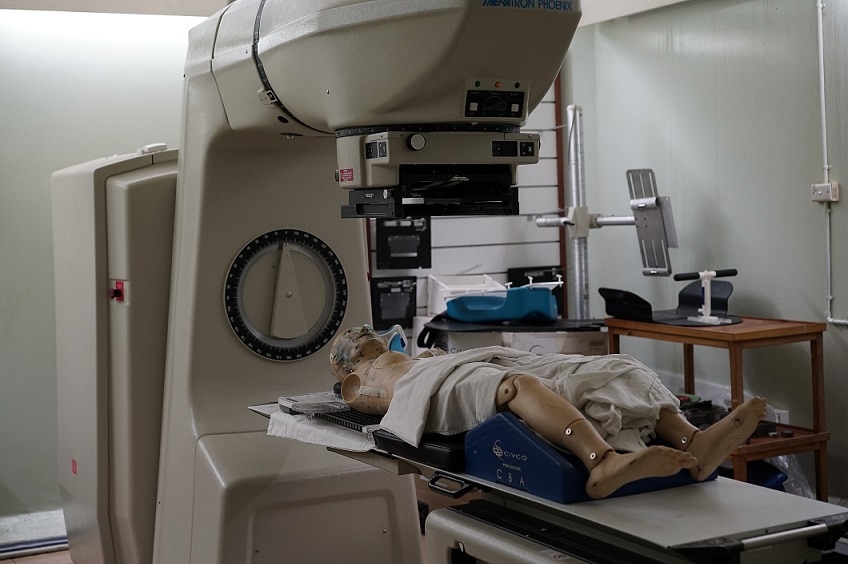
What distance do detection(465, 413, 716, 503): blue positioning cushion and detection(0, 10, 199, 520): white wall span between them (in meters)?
3.30

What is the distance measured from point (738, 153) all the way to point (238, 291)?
254 cm

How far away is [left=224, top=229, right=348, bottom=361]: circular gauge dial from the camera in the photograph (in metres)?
3.04

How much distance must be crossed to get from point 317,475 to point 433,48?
4.25 feet

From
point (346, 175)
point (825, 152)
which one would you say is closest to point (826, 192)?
point (825, 152)

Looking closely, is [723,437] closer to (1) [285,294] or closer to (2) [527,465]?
(2) [527,465]

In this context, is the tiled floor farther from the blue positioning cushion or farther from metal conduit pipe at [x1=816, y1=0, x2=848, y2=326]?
metal conduit pipe at [x1=816, y1=0, x2=848, y2=326]

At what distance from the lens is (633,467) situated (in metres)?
1.75

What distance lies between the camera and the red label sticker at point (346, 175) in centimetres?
228

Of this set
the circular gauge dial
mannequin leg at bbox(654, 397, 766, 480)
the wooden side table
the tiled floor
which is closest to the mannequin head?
the circular gauge dial

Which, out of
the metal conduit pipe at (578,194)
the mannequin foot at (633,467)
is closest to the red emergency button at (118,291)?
the mannequin foot at (633,467)

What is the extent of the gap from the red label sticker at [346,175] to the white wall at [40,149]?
9.20 ft

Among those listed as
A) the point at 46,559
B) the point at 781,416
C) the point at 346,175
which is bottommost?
the point at 46,559

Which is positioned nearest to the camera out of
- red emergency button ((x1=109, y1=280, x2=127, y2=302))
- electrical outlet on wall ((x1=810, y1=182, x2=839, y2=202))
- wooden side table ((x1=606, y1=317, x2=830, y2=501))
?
red emergency button ((x1=109, y1=280, x2=127, y2=302))

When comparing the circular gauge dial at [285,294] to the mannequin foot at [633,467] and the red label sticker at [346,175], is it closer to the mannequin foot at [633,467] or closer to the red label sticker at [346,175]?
the red label sticker at [346,175]
